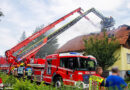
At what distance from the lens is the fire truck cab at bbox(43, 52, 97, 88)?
8680mm

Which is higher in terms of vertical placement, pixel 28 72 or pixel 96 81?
pixel 96 81

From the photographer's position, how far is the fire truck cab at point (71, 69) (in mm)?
8680

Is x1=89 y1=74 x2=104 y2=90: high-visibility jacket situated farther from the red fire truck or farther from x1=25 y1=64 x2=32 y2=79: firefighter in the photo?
x1=25 y1=64 x2=32 y2=79: firefighter

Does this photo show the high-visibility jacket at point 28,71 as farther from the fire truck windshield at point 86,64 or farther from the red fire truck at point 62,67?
the fire truck windshield at point 86,64

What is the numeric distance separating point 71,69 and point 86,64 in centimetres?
107

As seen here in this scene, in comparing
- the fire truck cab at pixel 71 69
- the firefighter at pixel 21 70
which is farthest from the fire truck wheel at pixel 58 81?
the firefighter at pixel 21 70

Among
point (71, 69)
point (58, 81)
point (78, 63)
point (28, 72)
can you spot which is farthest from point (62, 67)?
point (28, 72)

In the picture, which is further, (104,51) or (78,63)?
(104,51)

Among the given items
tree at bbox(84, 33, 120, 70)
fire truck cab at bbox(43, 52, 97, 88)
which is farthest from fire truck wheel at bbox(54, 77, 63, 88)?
tree at bbox(84, 33, 120, 70)

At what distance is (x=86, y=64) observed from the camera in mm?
9266

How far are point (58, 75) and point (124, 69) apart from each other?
971cm

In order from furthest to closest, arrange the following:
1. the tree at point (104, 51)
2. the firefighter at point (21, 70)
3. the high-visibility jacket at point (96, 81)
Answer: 1. the tree at point (104, 51)
2. the firefighter at point (21, 70)
3. the high-visibility jacket at point (96, 81)

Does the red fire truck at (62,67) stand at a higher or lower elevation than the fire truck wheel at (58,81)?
higher

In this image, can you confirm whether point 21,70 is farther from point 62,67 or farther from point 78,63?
point 78,63
